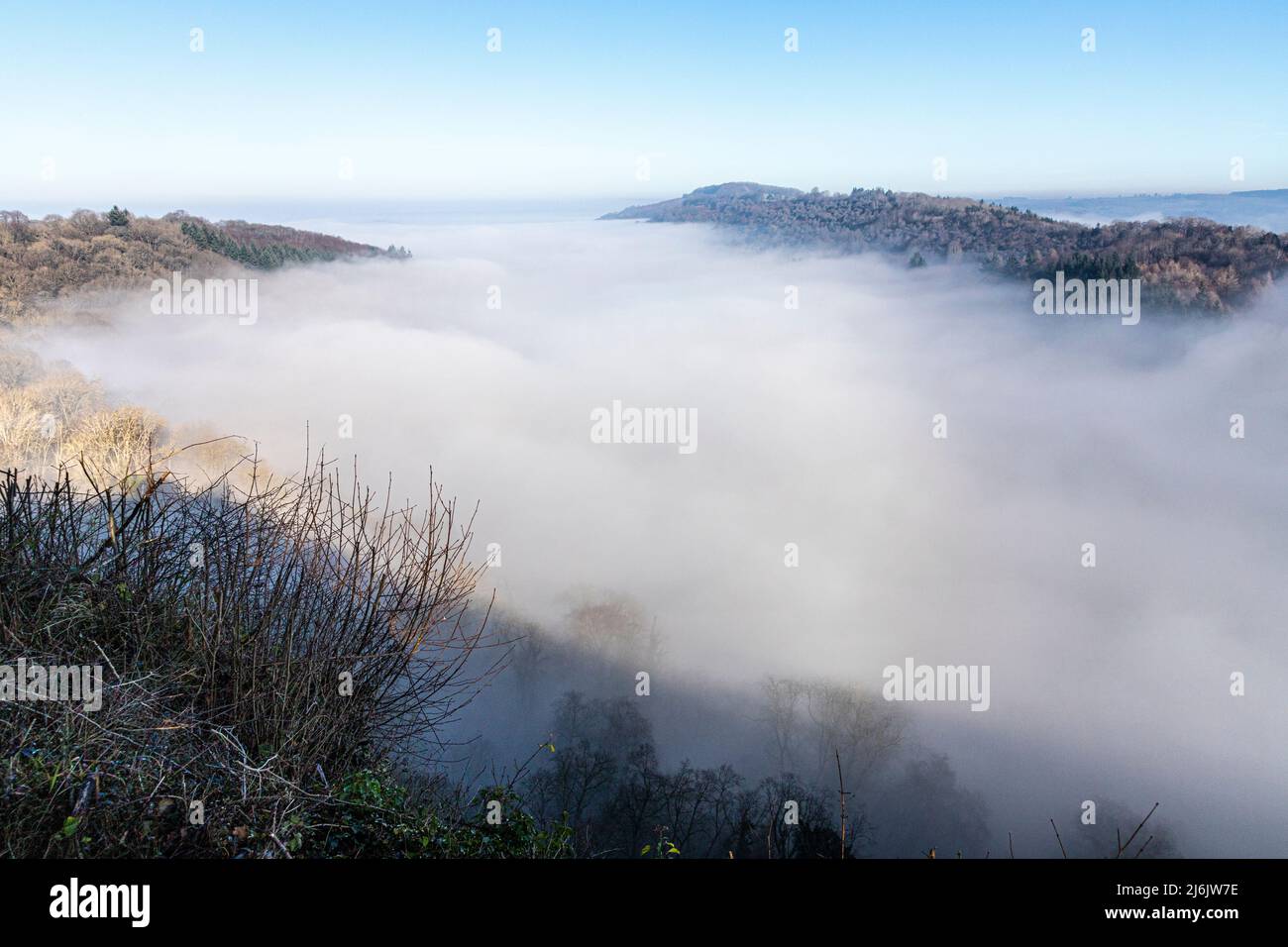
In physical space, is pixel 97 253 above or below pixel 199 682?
above

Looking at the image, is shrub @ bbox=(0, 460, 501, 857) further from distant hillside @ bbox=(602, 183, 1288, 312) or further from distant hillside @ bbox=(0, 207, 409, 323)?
distant hillside @ bbox=(602, 183, 1288, 312)

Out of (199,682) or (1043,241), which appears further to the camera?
(1043,241)

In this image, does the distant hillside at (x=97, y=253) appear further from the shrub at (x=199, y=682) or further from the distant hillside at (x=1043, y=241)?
the distant hillside at (x=1043, y=241)

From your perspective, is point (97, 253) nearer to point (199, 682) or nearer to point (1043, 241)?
point (199, 682)

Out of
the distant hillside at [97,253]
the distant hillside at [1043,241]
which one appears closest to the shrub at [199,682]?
the distant hillside at [97,253]

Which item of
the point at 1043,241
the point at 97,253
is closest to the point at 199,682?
the point at 97,253

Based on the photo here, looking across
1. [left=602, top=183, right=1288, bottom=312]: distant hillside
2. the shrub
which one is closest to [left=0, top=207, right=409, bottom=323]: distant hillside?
the shrub
